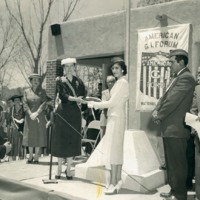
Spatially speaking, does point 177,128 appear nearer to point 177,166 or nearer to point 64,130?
point 177,166

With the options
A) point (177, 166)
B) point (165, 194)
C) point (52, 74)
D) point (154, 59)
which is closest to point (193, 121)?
point (177, 166)

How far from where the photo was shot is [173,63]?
5062 millimetres

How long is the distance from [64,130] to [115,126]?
4.32ft

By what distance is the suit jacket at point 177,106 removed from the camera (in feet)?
15.9

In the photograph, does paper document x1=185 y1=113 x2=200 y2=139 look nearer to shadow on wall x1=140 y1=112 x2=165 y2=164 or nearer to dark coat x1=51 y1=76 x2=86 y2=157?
dark coat x1=51 y1=76 x2=86 y2=157

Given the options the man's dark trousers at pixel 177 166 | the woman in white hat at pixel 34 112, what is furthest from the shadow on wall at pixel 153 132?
the man's dark trousers at pixel 177 166

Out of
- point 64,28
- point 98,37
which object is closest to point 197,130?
point 98,37

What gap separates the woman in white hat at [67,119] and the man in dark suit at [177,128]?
175cm

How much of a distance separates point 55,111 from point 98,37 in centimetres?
351

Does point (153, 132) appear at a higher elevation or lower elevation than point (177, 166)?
higher

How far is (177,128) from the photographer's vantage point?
4879 millimetres

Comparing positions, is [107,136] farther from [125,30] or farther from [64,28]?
[64,28]

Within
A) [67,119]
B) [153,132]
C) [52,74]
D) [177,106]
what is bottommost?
[153,132]

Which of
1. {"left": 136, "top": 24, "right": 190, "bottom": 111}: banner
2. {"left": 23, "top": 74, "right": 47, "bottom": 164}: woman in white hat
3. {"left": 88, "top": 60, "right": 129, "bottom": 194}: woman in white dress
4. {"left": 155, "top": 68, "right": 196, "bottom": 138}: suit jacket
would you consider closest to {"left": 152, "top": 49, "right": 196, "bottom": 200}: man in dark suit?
{"left": 155, "top": 68, "right": 196, "bottom": 138}: suit jacket
